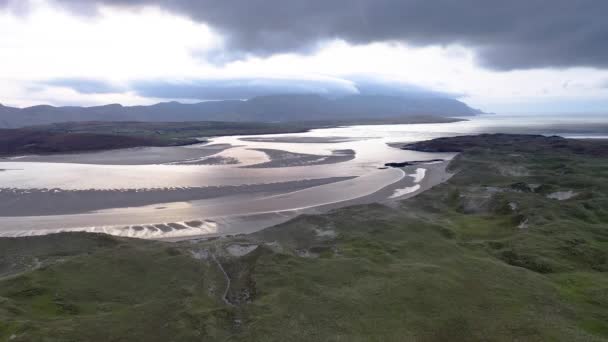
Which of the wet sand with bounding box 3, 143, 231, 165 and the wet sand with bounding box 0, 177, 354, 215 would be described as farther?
the wet sand with bounding box 3, 143, 231, 165

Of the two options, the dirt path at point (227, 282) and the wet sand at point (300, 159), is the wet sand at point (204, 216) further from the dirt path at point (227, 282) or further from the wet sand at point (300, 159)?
the wet sand at point (300, 159)

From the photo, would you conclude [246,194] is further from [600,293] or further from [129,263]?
[600,293]

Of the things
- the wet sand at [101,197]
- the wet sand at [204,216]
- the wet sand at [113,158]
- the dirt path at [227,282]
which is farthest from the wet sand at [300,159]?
the dirt path at [227,282]

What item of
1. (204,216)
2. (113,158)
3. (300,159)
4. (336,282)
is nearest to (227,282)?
(336,282)

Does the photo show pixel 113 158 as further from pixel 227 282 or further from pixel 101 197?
pixel 227 282

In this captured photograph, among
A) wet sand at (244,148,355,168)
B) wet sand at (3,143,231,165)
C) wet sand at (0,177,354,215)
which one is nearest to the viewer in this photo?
wet sand at (0,177,354,215)

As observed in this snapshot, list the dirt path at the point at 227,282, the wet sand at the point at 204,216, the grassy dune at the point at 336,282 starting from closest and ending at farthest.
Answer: the grassy dune at the point at 336,282
the dirt path at the point at 227,282
the wet sand at the point at 204,216

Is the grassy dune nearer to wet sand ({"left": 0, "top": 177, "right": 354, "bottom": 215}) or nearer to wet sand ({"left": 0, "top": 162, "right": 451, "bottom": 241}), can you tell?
wet sand ({"left": 0, "top": 162, "right": 451, "bottom": 241})

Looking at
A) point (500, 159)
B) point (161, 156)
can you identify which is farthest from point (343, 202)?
point (161, 156)

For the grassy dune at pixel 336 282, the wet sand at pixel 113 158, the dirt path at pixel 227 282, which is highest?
the wet sand at pixel 113 158

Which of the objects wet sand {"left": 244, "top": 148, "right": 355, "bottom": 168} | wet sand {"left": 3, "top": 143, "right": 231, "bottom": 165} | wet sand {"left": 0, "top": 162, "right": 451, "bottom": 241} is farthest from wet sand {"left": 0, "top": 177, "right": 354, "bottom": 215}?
wet sand {"left": 3, "top": 143, "right": 231, "bottom": 165}
